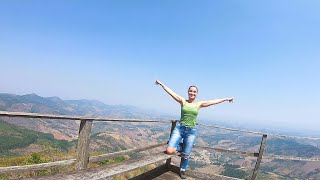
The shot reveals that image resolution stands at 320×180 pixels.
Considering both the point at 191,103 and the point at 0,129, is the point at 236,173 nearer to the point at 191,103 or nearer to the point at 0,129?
the point at 0,129

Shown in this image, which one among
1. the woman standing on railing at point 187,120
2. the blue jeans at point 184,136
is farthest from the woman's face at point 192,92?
the blue jeans at point 184,136

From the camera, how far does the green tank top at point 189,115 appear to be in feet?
24.7

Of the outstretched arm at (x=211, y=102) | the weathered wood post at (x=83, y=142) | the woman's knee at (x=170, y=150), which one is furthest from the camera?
the outstretched arm at (x=211, y=102)

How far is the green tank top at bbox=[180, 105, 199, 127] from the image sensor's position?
7.52m

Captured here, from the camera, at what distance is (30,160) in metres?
13.2

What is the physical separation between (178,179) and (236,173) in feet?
630

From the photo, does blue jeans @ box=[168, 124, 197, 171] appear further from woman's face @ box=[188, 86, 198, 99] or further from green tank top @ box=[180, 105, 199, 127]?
woman's face @ box=[188, 86, 198, 99]

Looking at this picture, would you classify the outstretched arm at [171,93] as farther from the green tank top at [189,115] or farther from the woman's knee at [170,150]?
the woman's knee at [170,150]

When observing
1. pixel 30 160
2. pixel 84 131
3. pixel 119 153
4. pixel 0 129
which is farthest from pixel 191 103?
pixel 0 129

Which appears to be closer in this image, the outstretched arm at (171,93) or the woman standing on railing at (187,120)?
the woman standing on railing at (187,120)

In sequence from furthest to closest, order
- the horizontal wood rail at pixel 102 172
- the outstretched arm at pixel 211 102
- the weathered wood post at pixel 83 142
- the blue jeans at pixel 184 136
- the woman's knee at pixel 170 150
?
the outstretched arm at pixel 211 102 → the blue jeans at pixel 184 136 → the woman's knee at pixel 170 150 → the weathered wood post at pixel 83 142 → the horizontal wood rail at pixel 102 172

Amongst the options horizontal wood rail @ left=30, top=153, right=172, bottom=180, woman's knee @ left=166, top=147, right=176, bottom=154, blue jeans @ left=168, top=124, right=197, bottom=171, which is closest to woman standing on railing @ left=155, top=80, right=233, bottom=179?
blue jeans @ left=168, top=124, right=197, bottom=171

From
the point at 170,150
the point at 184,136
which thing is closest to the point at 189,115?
the point at 184,136

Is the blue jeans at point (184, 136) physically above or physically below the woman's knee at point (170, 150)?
above
